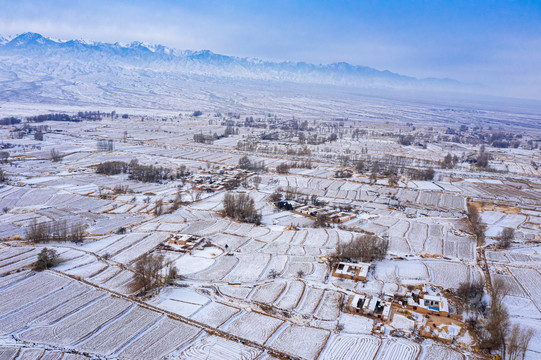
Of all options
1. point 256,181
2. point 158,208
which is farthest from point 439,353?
point 256,181

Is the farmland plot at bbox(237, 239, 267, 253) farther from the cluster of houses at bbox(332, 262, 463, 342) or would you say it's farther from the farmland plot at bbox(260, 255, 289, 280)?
the cluster of houses at bbox(332, 262, 463, 342)

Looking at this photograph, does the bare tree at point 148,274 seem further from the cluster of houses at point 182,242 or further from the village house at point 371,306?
the village house at point 371,306

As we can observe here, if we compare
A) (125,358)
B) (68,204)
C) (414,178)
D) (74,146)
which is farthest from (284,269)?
(74,146)

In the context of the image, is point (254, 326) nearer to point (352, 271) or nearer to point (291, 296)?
point (291, 296)

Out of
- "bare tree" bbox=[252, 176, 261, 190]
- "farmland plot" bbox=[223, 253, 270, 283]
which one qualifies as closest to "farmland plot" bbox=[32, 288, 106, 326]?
"farmland plot" bbox=[223, 253, 270, 283]

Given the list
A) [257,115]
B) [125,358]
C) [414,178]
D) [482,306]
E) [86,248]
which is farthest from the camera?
[257,115]

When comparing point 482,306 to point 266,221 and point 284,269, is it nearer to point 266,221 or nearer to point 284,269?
point 284,269
